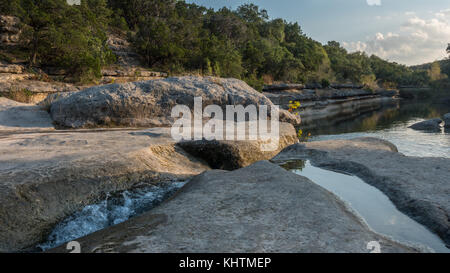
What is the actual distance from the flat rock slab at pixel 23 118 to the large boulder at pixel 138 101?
0.34 meters

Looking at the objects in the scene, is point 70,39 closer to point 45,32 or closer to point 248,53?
point 45,32

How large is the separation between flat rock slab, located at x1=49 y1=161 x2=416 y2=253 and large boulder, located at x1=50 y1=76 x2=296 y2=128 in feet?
17.5

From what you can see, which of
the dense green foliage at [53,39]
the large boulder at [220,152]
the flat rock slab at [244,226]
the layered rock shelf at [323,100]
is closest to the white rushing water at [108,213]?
the flat rock slab at [244,226]

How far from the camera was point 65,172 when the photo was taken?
3.13 metres

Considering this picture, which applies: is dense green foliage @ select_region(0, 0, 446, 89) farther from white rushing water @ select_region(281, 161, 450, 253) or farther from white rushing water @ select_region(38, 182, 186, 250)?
white rushing water @ select_region(281, 161, 450, 253)

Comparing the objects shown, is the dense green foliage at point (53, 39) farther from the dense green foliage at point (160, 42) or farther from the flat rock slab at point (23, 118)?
the flat rock slab at point (23, 118)

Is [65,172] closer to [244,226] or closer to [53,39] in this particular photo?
[244,226]

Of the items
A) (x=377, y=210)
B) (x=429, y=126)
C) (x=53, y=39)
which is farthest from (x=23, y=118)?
(x=429, y=126)

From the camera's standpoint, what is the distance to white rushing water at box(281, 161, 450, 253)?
8.30 feet

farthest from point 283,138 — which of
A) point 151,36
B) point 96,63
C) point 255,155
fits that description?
point 151,36

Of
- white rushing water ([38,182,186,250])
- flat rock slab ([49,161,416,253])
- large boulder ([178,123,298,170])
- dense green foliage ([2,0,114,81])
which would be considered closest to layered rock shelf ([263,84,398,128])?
dense green foliage ([2,0,114,81])

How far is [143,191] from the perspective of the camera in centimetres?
361

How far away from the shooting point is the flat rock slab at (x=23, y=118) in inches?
271
